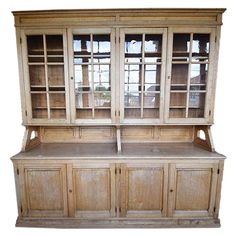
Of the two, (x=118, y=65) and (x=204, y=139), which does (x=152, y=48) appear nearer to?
(x=118, y=65)

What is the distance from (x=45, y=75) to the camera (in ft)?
7.14

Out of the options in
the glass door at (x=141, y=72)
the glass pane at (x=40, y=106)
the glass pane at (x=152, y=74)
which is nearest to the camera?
the glass door at (x=141, y=72)

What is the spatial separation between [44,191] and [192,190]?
177 cm

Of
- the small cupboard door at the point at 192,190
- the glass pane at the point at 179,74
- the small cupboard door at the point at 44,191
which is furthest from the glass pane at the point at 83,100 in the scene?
the small cupboard door at the point at 192,190

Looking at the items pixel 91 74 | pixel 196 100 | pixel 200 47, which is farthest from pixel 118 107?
pixel 200 47

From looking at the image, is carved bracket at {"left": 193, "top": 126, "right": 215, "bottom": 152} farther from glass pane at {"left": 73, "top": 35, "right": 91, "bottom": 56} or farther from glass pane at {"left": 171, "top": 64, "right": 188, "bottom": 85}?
glass pane at {"left": 73, "top": 35, "right": 91, "bottom": 56}

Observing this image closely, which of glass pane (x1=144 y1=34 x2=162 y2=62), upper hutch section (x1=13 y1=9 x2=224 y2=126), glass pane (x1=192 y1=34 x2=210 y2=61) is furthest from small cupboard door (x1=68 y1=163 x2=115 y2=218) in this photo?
glass pane (x1=192 y1=34 x2=210 y2=61)

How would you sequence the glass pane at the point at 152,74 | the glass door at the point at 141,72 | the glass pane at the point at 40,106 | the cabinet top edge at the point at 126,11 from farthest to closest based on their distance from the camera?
1. the glass pane at the point at 40,106
2. the glass pane at the point at 152,74
3. the glass door at the point at 141,72
4. the cabinet top edge at the point at 126,11

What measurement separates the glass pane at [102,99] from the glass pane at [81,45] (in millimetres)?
522

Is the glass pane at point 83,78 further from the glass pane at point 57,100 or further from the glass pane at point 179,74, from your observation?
the glass pane at point 179,74

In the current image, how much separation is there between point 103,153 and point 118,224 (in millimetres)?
887

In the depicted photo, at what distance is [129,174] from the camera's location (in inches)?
81.8

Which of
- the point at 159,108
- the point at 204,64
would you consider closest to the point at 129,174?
the point at 159,108

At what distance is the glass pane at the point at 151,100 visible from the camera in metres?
2.26
